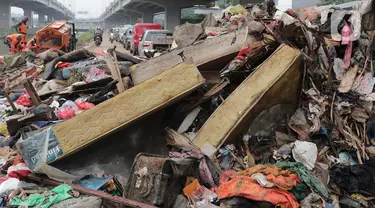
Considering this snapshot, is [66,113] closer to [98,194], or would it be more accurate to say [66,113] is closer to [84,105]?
[84,105]

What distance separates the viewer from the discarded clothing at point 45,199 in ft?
11.5

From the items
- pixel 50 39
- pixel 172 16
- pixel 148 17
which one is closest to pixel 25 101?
pixel 50 39

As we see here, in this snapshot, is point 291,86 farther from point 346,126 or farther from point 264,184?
point 264,184

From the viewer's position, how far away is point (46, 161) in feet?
13.6

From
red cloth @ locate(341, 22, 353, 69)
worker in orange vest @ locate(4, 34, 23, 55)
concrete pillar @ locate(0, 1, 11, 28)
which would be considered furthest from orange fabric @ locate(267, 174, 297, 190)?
concrete pillar @ locate(0, 1, 11, 28)

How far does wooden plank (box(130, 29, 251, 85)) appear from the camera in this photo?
225 inches

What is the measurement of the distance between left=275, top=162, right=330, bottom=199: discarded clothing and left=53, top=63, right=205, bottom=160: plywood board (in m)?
1.64

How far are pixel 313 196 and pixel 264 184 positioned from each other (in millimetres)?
554

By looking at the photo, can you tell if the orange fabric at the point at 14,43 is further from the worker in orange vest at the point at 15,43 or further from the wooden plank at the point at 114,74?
the wooden plank at the point at 114,74

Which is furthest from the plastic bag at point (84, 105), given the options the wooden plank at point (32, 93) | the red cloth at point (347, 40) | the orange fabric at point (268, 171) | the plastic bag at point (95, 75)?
the red cloth at point (347, 40)

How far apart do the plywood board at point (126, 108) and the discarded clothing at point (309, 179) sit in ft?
5.37

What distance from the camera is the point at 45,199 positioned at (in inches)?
140

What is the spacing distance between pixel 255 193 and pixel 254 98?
1.58 m

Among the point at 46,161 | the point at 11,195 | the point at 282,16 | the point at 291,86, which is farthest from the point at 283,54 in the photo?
the point at 11,195
